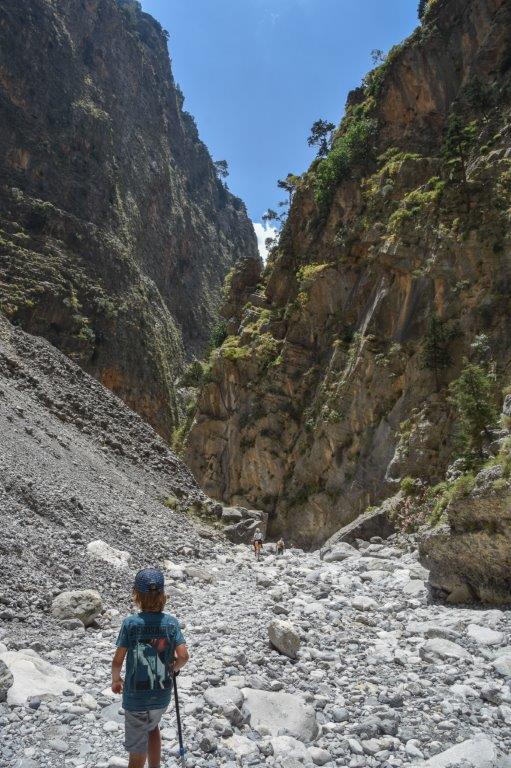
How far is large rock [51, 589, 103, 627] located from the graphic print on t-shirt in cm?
475

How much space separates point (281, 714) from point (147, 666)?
2.25 metres

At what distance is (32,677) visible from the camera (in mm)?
5871

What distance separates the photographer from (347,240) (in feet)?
119

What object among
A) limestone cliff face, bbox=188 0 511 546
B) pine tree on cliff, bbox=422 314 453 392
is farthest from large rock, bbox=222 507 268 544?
pine tree on cliff, bbox=422 314 453 392

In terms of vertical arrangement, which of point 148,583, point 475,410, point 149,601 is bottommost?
point 149,601

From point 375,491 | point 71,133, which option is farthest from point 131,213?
point 375,491

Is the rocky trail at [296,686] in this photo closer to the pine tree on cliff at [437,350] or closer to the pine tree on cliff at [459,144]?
the pine tree on cliff at [437,350]

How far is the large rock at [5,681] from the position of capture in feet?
17.5

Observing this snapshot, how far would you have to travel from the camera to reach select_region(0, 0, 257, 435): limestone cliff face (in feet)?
173

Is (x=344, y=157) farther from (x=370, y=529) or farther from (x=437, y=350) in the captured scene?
(x=370, y=529)

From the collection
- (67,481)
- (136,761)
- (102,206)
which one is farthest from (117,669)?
(102,206)

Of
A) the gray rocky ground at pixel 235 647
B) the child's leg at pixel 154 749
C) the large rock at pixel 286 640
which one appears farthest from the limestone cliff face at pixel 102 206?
the child's leg at pixel 154 749

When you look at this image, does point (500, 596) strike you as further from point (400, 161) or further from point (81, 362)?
point (81, 362)

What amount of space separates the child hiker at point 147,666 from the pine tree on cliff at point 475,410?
14360mm
